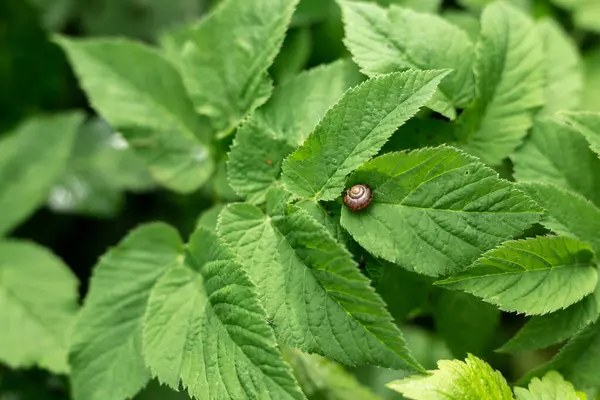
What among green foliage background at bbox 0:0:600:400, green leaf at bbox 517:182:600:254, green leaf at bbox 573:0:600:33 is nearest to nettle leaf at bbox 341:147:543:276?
green foliage background at bbox 0:0:600:400

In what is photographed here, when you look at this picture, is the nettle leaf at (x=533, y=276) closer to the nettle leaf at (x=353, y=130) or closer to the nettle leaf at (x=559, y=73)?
the nettle leaf at (x=353, y=130)

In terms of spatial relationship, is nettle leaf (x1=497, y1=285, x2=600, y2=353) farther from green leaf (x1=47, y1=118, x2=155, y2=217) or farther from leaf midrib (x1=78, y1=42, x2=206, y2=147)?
green leaf (x1=47, y1=118, x2=155, y2=217)

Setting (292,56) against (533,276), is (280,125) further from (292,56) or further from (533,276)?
(533,276)

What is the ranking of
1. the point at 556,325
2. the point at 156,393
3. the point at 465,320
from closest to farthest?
the point at 556,325, the point at 465,320, the point at 156,393

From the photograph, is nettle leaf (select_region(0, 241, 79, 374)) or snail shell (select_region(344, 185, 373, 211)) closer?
snail shell (select_region(344, 185, 373, 211))

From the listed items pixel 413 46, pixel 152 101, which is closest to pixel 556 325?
pixel 413 46

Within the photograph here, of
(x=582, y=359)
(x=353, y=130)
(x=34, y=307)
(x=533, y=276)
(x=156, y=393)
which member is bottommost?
(x=156, y=393)

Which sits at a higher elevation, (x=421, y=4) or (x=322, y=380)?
(x=421, y=4)
